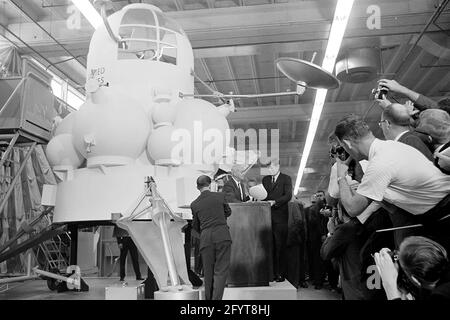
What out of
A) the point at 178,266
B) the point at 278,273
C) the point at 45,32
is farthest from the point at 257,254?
the point at 45,32

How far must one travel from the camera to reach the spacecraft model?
4.80 meters

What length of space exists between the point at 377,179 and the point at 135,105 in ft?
11.5

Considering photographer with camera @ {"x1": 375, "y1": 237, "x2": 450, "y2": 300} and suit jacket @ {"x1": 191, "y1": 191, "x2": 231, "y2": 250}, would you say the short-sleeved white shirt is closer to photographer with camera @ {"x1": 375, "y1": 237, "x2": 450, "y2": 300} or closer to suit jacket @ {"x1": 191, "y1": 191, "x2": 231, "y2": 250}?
photographer with camera @ {"x1": 375, "y1": 237, "x2": 450, "y2": 300}

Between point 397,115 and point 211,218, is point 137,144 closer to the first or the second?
point 211,218

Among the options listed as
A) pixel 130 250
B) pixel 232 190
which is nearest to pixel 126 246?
pixel 130 250

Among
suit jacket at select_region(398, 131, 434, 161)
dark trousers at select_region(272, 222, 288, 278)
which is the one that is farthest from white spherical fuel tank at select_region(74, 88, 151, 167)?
suit jacket at select_region(398, 131, 434, 161)

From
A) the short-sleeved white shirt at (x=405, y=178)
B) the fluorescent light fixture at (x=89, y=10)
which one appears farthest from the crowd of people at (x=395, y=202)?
the fluorescent light fixture at (x=89, y=10)

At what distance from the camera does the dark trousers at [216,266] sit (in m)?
4.22

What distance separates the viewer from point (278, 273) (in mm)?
5609

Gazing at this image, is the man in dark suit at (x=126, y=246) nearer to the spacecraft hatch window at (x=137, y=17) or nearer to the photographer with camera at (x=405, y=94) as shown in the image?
the spacecraft hatch window at (x=137, y=17)

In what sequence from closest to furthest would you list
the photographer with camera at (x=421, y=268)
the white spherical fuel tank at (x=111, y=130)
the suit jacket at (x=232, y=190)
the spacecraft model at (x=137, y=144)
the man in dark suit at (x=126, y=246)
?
the photographer with camera at (x=421, y=268), the spacecraft model at (x=137, y=144), the white spherical fuel tank at (x=111, y=130), the suit jacket at (x=232, y=190), the man in dark suit at (x=126, y=246)

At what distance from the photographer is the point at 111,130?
4973mm

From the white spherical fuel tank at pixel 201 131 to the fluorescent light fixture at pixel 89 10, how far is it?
180 centimetres

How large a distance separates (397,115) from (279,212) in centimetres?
278
